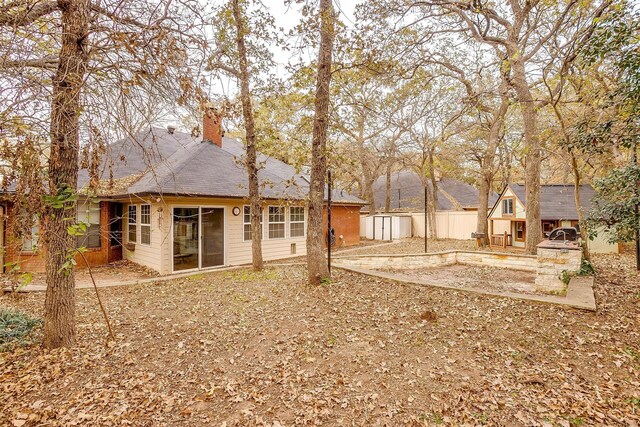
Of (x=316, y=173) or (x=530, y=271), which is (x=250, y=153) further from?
(x=530, y=271)

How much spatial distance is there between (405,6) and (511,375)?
28.4ft

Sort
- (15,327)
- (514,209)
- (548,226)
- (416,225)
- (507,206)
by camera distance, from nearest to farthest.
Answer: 1. (15,327)
2. (548,226)
3. (514,209)
4. (507,206)
5. (416,225)

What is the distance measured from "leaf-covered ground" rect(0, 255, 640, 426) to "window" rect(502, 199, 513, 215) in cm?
A: 999

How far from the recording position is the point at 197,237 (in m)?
9.30

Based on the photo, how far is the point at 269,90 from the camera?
711 cm

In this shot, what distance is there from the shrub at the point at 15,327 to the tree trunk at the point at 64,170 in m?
0.51

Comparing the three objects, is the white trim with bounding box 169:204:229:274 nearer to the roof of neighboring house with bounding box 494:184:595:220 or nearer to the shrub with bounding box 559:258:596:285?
the shrub with bounding box 559:258:596:285

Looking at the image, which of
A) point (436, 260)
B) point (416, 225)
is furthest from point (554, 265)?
point (416, 225)

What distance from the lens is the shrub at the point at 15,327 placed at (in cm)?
388

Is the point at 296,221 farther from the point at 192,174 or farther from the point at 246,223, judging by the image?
the point at 192,174

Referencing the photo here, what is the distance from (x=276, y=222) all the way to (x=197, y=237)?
3.10 m

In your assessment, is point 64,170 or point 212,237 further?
point 212,237

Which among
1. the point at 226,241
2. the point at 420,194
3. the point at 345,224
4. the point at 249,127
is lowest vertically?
the point at 226,241

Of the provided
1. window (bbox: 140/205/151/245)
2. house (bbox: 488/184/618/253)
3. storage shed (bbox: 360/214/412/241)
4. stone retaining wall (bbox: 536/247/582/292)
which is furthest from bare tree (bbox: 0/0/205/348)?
storage shed (bbox: 360/214/412/241)
